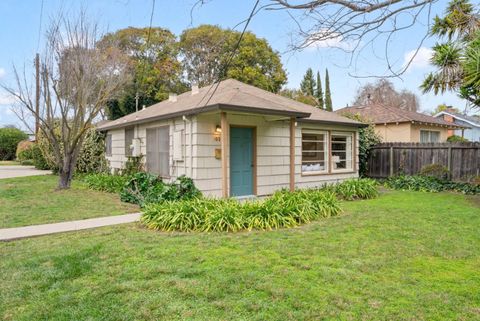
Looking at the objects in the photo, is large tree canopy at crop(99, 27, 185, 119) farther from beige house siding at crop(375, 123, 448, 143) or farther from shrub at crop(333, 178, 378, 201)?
shrub at crop(333, 178, 378, 201)

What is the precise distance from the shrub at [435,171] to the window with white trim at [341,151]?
2.70m

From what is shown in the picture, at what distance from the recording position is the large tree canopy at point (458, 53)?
325 cm

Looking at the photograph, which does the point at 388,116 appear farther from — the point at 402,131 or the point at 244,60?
the point at 244,60

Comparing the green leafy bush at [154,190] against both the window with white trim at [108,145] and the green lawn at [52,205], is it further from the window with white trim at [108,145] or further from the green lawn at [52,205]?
the window with white trim at [108,145]

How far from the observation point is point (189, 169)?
9250mm

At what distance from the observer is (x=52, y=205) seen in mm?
8773

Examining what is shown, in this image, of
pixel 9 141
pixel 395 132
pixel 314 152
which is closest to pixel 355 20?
pixel 314 152

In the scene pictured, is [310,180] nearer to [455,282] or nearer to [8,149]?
[455,282]

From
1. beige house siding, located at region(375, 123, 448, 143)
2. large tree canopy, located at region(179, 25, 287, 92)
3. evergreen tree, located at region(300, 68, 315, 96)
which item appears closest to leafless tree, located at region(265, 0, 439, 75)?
beige house siding, located at region(375, 123, 448, 143)

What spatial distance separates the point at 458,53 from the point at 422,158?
7.20 meters

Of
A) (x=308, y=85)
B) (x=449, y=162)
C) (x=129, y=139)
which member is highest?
(x=308, y=85)

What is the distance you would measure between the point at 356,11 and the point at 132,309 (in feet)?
10.5

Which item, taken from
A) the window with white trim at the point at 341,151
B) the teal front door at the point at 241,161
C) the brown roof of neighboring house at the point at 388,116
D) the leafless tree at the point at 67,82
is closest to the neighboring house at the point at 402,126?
the brown roof of neighboring house at the point at 388,116

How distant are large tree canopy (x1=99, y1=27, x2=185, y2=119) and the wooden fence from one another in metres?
17.3
